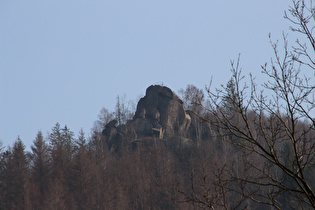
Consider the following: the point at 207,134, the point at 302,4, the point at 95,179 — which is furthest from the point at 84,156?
the point at 302,4

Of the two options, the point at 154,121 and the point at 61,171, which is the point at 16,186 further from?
the point at 154,121

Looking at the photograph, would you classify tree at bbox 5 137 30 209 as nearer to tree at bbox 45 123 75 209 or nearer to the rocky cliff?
tree at bbox 45 123 75 209

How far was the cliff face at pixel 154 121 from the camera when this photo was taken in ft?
204

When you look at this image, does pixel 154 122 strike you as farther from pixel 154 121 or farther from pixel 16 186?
pixel 16 186

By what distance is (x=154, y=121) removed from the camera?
6206 centimetres

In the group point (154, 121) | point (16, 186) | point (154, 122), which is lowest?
point (16, 186)

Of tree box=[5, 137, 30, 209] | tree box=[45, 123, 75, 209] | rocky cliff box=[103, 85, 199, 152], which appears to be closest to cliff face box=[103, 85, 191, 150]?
rocky cliff box=[103, 85, 199, 152]

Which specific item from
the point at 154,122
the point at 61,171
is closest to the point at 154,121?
the point at 154,122

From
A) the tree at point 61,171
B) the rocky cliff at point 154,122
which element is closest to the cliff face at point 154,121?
the rocky cliff at point 154,122

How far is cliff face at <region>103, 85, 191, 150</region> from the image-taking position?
62.0 metres

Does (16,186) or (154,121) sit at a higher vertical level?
(154,121)

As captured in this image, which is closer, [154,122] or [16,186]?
[16,186]

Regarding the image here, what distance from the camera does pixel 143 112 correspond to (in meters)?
62.3

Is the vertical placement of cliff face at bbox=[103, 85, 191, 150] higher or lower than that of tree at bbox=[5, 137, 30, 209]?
higher
